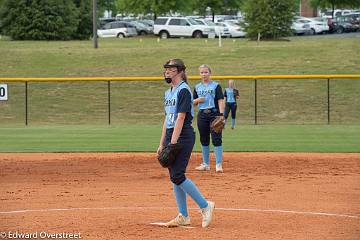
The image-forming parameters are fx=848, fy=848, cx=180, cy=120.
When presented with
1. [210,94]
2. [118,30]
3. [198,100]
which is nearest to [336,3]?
[118,30]

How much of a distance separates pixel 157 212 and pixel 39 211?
1.67 m

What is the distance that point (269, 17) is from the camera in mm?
47844

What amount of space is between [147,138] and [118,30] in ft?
134

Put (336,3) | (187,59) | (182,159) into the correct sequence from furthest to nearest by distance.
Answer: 1. (336,3)
2. (187,59)
3. (182,159)

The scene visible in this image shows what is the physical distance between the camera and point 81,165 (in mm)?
17859

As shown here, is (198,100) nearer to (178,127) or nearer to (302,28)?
(178,127)

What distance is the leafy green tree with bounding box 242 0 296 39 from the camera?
157 ft

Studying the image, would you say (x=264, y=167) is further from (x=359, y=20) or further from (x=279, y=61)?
(x=359, y=20)

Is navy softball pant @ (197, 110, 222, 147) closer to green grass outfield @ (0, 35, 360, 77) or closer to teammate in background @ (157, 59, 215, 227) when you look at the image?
teammate in background @ (157, 59, 215, 227)

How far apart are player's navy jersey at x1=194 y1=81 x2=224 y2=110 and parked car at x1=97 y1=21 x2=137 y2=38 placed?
48.5m

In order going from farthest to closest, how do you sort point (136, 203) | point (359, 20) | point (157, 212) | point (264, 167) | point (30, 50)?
point (359, 20)
point (30, 50)
point (264, 167)
point (136, 203)
point (157, 212)

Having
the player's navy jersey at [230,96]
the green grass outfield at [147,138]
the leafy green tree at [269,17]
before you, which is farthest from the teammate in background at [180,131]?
the leafy green tree at [269,17]

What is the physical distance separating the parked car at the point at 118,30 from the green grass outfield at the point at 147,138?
34848mm

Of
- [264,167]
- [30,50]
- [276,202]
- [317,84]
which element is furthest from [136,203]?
[30,50]
